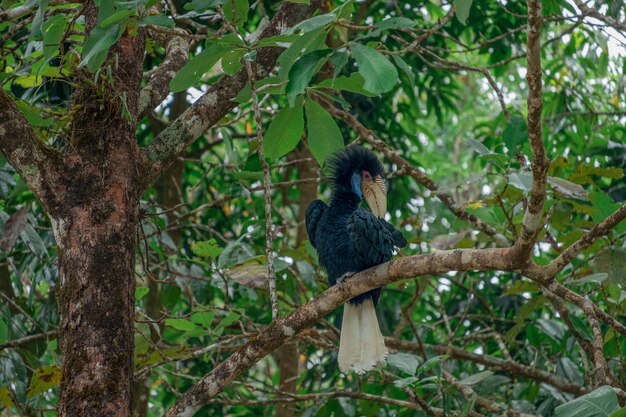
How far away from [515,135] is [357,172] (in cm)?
74

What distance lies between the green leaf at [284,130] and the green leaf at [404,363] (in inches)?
34.2

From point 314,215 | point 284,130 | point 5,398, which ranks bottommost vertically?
point 5,398

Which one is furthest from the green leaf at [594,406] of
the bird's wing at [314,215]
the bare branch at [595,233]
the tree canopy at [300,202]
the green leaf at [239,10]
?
the bird's wing at [314,215]

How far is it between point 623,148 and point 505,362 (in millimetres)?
1260

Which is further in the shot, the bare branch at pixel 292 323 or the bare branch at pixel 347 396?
the bare branch at pixel 347 396

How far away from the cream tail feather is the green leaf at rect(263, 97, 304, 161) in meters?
0.82

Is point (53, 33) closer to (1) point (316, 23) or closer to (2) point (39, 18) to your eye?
(2) point (39, 18)

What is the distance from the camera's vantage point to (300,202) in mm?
5086

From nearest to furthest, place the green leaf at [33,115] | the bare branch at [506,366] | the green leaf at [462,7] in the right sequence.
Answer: the green leaf at [462,7], the green leaf at [33,115], the bare branch at [506,366]

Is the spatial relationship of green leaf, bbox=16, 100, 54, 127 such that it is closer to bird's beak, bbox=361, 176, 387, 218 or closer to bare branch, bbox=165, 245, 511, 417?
bare branch, bbox=165, 245, 511, 417

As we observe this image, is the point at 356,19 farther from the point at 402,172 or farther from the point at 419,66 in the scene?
the point at 402,172

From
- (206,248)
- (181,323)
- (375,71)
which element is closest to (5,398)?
(181,323)

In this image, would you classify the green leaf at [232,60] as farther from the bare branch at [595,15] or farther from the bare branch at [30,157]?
the bare branch at [595,15]

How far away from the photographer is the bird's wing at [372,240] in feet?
9.99
